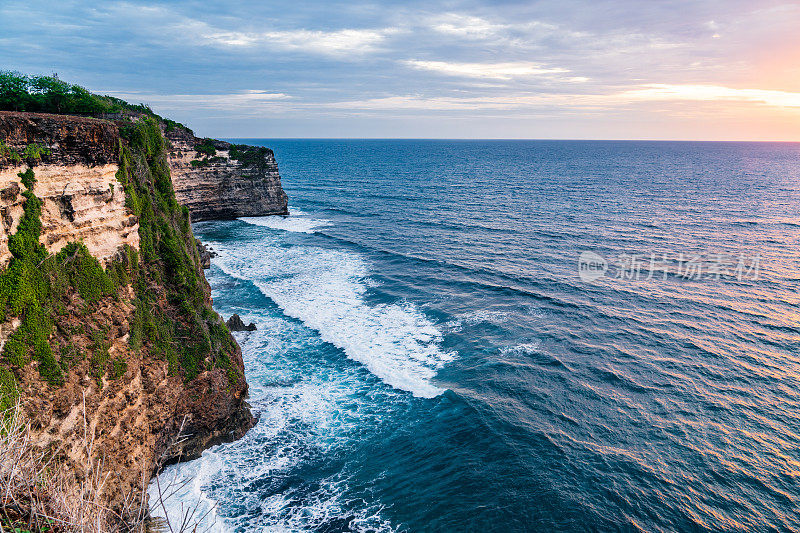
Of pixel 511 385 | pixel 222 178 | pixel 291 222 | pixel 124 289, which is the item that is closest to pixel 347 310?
pixel 511 385

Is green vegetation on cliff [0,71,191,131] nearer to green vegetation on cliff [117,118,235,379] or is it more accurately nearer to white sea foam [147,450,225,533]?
green vegetation on cliff [117,118,235,379]

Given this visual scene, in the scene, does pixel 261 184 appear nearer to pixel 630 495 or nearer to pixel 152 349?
pixel 152 349

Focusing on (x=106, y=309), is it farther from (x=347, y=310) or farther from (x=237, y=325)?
(x=347, y=310)

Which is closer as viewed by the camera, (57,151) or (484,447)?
(57,151)

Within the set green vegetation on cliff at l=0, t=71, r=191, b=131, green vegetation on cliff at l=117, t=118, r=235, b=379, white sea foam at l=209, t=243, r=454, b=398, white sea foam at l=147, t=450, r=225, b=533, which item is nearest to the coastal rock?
white sea foam at l=209, t=243, r=454, b=398

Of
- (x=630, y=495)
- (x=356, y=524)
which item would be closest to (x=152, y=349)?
(x=356, y=524)

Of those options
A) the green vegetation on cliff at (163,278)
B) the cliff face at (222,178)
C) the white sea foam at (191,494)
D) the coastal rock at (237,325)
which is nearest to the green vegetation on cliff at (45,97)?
the green vegetation on cliff at (163,278)
